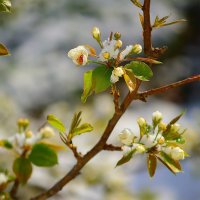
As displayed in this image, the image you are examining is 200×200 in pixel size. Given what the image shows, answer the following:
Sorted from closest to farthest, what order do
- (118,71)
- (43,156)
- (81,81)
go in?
(118,71)
(43,156)
(81,81)

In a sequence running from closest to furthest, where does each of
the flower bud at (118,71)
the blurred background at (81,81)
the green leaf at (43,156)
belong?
the flower bud at (118,71) < the green leaf at (43,156) < the blurred background at (81,81)

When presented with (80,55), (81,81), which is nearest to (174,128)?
(80,55)

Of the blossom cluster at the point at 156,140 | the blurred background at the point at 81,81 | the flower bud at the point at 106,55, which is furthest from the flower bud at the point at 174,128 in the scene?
the blurred background at the point at 81,81

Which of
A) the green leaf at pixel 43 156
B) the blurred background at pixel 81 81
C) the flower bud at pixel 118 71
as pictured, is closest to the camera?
the flower bud at pixel 118 71

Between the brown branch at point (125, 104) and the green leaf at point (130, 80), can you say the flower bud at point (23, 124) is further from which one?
the green leaf at point (130, 80)

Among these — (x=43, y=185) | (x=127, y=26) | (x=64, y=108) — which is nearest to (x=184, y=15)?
(x=127, y=26)

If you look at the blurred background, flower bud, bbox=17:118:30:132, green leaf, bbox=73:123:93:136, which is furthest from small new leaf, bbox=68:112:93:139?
the blurred background

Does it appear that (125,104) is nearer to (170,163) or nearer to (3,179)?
(170,163)
